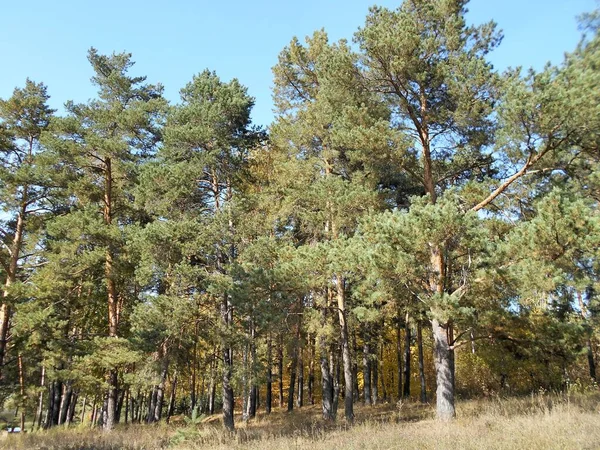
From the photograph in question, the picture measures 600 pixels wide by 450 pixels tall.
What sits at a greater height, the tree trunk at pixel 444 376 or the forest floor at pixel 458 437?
the tree trunk at pixel 444 376

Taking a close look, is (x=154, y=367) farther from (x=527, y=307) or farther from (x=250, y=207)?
(x=527, y=307)

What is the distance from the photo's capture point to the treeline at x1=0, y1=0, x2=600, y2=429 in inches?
329

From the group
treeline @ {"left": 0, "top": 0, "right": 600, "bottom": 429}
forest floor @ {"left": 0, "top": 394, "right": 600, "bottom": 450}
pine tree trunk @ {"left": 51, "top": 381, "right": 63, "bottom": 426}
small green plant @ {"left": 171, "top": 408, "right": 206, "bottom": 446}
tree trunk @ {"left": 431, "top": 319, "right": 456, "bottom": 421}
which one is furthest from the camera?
pine tree trunk @ {"left": 51, "top": 381, "right": 63, "bottom": 426}

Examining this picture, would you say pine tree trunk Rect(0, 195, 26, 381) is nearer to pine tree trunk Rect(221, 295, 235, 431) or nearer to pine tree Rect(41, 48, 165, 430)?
pine tree Rect(41, 48, 165, 430)

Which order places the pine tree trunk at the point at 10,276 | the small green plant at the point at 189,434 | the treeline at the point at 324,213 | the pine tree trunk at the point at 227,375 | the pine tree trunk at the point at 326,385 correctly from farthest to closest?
the pine tree trunk at the point at 326,385 → the pine tree trunk at the point at 10,276 → the pine tree trunk at the point at 227,375 → the small green plant at the point at 189,434 → the treeline at the point at 324,213

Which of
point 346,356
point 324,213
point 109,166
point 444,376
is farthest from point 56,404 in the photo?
point 444,376

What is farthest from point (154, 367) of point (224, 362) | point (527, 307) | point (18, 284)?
point (527, 307)

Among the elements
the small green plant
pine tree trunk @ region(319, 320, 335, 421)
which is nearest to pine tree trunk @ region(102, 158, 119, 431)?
the small green plant

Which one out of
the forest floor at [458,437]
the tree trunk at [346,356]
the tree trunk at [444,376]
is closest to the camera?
the forest floor at [458,437]

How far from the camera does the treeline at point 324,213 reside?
836 centimetres

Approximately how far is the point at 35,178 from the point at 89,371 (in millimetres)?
7247

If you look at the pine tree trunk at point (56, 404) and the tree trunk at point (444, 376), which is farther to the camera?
the pine tree trunk at point (56, 404)

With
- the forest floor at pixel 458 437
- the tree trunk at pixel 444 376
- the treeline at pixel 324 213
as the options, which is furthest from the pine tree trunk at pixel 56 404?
the tree trunk at pixel 444 376

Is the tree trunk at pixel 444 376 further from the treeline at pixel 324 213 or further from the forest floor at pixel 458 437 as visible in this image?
the forest floor at pixel 458 437
